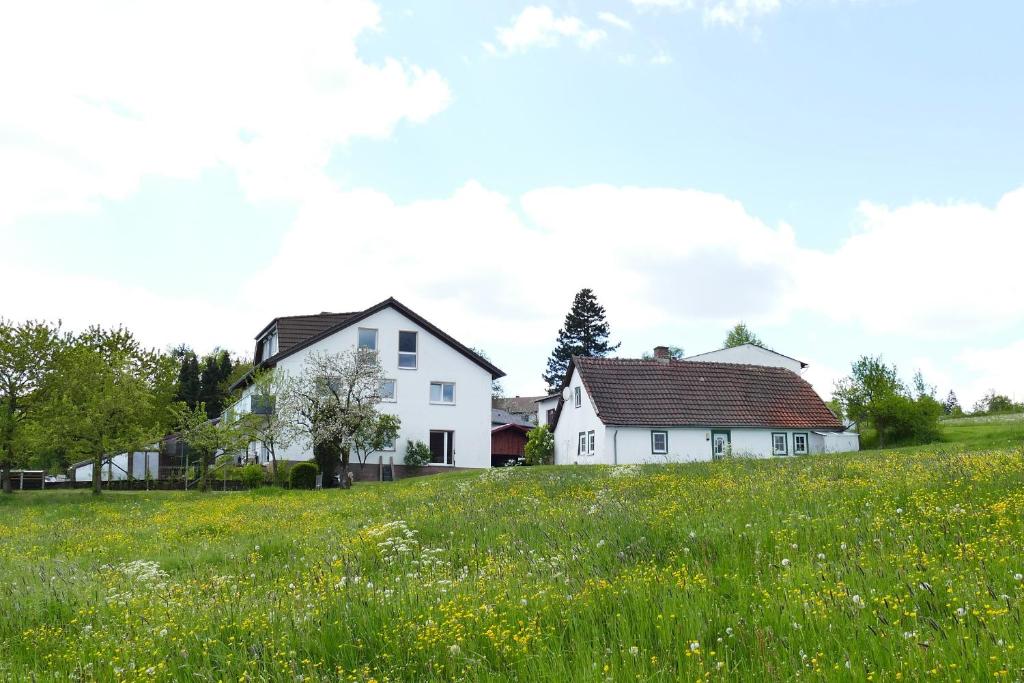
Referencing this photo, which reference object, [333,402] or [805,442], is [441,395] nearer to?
[333,402]

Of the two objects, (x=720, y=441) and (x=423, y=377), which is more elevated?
(x=423, y=377)

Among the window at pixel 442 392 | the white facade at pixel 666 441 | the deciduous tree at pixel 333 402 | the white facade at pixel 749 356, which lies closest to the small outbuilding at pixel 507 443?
the white facade at pixel 749 356

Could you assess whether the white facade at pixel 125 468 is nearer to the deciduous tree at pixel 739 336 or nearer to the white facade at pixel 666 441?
the white facade at pixel 666 441

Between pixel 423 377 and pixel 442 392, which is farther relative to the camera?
pixel 442 392

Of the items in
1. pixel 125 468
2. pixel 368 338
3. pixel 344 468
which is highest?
pixel 368 338

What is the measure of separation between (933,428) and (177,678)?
157 feet

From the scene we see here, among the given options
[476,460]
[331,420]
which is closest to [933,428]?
[476,460]

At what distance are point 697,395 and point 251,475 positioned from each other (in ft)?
86.7

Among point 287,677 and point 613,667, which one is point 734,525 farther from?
point 287,677

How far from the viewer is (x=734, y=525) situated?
8805 millimetres

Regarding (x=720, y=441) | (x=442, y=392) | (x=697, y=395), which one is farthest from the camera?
(x=442, y=392)

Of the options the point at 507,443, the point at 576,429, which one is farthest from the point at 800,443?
the point at 507,443

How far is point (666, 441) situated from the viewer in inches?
1903

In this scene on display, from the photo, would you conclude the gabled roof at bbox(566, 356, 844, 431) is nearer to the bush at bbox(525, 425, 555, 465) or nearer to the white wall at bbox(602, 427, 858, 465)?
the white wall at bbox(602, 427, 858, 465)
